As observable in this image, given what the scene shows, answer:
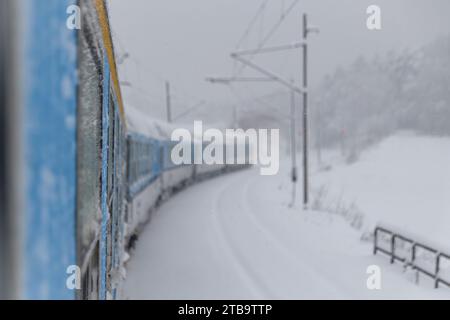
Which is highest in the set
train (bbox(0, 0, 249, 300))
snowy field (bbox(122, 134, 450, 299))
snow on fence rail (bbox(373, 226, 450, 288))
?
train (bbox(0, 0, 249, 300))

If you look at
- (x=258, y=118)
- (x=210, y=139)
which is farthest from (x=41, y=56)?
(x=258, y=118)

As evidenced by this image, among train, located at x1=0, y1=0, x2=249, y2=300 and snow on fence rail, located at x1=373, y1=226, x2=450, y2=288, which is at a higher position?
train, located at x1=0, y1=0, x2=249, y2=300

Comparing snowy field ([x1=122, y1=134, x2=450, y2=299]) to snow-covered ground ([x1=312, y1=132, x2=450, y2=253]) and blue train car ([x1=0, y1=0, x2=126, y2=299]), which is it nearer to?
snow-covered ground ([x1=312, y1=132, x2=450, y2=253])

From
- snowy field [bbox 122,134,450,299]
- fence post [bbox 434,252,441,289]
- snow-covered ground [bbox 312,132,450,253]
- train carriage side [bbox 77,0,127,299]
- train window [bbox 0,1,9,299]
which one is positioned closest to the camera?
train window [bbox 0,1,9,299]

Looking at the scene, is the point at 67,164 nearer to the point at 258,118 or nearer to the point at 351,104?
the point at 258,118

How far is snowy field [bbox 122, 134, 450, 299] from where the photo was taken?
639 centimetres

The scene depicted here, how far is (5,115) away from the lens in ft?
2.79

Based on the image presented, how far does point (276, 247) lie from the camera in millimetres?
9320

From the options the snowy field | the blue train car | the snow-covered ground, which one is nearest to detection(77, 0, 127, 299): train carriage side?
the blue train car

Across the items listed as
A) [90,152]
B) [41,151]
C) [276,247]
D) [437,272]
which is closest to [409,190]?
[276,247]

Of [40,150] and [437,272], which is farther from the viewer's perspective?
[437,272]

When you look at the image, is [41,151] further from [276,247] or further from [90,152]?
[276,247]

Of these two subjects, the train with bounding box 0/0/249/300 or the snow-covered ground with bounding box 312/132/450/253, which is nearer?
the train with bounding box 0/0/249/300

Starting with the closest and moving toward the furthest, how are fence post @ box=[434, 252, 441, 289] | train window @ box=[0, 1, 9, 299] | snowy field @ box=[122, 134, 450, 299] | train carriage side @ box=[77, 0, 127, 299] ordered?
train window @ box=[0, 1, 9, 299]
train carriage side @ box=[77, 0, 127, 299]
fence post @ box=[434, 252, 441, 289]
snowy field @ box=[122, 134, 450, 299]
